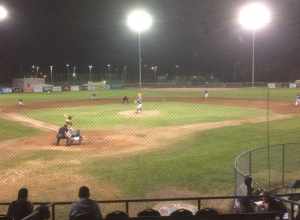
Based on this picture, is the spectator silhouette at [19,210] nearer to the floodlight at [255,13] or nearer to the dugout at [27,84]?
the floodlight at [255,13]

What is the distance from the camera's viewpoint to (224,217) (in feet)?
22.4

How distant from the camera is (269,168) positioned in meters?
15.3

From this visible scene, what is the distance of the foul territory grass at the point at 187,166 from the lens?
48.5 feet

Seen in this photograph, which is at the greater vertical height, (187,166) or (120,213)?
(120,213)

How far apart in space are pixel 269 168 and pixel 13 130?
65.9 ft

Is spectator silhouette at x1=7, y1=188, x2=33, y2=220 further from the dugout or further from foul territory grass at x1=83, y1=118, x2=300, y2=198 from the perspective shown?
the dugout

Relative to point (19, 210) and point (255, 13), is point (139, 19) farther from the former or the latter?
point (19, 210)

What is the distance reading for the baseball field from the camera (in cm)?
1487

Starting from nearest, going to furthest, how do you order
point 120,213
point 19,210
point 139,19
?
point 120,213 < point 19,210 < point 139,19

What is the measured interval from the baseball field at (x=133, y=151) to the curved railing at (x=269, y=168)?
88 cm

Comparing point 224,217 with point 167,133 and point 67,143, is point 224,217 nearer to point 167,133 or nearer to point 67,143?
point 67,143

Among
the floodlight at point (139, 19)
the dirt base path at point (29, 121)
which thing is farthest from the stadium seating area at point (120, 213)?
the floodlight at point (139, 19)

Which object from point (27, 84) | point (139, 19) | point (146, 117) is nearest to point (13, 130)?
point (146, 117)

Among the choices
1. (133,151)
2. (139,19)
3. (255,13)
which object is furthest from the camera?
(139,19)
